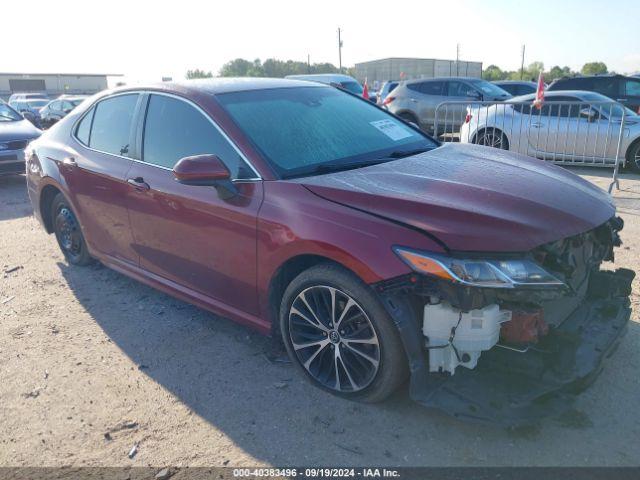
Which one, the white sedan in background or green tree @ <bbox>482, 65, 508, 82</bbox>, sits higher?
green tree @ <bbox>482, 65, 508, 82</bbox>

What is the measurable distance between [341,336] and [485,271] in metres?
0.86

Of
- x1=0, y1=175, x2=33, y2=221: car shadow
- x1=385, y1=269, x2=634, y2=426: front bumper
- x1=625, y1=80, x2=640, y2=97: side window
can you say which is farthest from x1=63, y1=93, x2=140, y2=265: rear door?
x1=625, y1=80, x2=640, y2=97: side window

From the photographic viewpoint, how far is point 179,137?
3723 millimetres

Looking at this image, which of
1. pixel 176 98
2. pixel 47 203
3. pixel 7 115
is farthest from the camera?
pixel 7 115

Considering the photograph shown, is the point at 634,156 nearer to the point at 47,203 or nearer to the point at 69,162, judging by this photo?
the point at 69,162

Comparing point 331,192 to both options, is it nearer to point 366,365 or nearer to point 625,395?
point 366,365

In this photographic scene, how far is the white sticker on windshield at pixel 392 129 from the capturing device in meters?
4.00

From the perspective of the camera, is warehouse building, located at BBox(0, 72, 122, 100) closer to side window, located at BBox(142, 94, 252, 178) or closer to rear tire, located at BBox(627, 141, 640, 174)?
rear tire, located at BBox(627, 141, 640, 174)

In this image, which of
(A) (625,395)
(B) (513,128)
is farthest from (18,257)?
(B) (513,128)

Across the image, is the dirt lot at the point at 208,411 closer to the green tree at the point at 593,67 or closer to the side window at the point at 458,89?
the side window at the point at 458,89

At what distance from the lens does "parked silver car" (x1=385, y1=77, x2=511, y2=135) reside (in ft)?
45.8

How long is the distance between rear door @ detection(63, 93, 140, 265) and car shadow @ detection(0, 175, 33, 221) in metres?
3.77

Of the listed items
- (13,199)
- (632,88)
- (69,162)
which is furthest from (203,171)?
(632,88)

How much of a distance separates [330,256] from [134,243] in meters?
1.96
